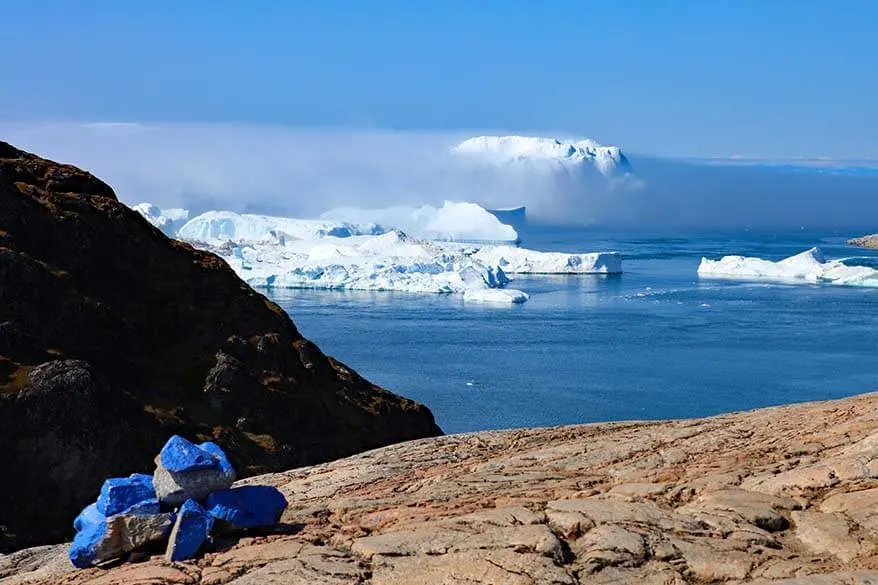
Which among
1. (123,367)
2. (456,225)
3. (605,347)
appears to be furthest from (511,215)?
(123,367)

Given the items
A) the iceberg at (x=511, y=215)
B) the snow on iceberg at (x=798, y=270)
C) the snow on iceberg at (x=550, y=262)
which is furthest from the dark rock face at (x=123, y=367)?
the iceberg at (x=511, y=215)

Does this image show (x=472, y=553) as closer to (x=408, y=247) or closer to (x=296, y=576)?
(x=296, y=576)

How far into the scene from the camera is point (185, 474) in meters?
9.77

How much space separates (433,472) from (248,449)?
17.2 metres

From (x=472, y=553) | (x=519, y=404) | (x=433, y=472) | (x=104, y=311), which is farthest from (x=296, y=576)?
(x=519, y=404)

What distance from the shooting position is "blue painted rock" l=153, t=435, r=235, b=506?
31.9ft

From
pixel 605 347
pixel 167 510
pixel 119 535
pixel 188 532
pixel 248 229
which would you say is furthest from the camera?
pixel 248 229

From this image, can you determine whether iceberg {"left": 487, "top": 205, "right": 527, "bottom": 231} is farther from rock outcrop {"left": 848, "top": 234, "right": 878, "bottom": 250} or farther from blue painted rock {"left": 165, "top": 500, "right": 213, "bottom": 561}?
blue painted rock {"left": 165, "top": 500, "right": 213, "bottom": 561}

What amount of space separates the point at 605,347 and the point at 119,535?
202 ft

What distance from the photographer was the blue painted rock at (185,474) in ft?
31.9

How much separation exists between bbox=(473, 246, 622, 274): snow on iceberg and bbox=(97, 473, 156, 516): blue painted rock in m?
108

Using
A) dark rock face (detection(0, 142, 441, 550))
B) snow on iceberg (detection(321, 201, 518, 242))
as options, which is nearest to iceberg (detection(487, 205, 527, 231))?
snow on iceberg (detection(321, 201, 518, 242))

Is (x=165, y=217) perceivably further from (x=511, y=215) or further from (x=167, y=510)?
(x=167, y=510)

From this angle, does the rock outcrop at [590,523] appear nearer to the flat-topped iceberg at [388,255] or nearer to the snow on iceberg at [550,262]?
the flat-topped iceberg at [388,255]
